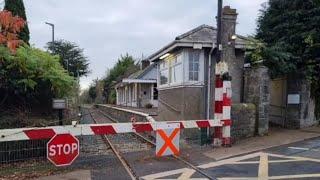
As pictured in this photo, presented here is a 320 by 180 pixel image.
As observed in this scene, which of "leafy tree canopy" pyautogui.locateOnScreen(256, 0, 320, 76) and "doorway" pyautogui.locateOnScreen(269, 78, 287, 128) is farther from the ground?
"leafy tree canopy" pyautogui.locateOnScreen(256, 0, 320, 76)

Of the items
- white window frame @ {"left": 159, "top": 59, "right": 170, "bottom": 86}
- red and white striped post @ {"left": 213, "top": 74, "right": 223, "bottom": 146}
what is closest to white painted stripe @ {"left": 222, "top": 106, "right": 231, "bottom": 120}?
red and white striped post @ {"left": 213, "top": 74, "right": 223, "bottom": 146}

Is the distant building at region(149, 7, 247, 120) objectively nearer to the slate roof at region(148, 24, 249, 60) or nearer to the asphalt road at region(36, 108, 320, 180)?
the slate roof at region(148, 24, 249, 60)

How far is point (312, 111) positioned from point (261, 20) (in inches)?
196

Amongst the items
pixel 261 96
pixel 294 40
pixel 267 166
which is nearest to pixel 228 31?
pixel 261 96

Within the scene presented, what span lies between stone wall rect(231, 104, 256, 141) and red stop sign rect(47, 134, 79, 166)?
6.63 meters

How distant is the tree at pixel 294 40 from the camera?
19.1 m

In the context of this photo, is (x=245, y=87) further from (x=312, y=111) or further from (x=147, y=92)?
(x=147, y=92)

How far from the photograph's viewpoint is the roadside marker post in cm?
1291

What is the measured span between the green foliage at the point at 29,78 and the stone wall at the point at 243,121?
19.0ft

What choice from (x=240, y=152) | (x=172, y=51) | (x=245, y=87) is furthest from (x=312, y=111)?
(x=240, y=152)

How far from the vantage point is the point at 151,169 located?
11.4 meters

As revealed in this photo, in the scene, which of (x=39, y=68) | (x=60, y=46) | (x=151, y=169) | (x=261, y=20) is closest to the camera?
(x=151, y=169)

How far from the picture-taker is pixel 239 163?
11977 mm

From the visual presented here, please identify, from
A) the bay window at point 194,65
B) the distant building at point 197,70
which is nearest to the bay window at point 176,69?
the distant building at point 197,70
